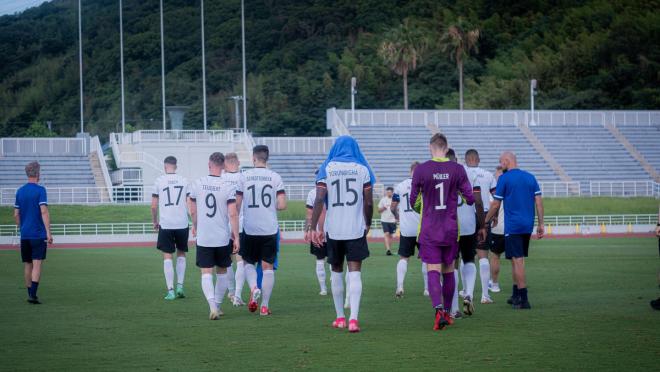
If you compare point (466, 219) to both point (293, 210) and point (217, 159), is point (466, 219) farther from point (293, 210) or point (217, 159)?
point (293, 210)

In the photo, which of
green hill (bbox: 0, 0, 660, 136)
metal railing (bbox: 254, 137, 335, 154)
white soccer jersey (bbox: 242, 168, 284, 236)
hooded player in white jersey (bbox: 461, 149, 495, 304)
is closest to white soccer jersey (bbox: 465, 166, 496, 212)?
hooded player in white jersey (bbox: 461, 149, 495, 304)

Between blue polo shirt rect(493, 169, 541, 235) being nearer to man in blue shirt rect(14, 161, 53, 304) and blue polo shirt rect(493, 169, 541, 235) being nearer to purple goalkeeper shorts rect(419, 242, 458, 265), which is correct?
purple goalkeeper shorts rect(419, 242, 458, 265)

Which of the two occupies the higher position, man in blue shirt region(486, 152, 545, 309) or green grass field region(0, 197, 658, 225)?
man in blue shirt region(486, 152, 545, 309)

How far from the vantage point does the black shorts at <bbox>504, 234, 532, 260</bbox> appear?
533 inches

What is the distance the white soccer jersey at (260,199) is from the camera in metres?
13.5

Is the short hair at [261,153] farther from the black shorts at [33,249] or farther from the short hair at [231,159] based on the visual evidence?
the black shorts at [33,249]

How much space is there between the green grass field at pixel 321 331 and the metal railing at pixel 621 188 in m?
35.2

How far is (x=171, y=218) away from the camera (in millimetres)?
16062

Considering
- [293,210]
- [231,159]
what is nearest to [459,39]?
[293,210]

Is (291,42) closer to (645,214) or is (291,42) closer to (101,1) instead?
(101,1)

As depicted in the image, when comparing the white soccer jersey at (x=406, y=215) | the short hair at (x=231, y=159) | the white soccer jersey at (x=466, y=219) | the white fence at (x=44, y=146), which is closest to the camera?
the white soccer jersey at (x=466, y=219)

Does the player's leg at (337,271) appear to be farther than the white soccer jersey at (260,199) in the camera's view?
No

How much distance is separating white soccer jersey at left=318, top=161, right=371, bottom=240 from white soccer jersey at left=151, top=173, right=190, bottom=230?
500 centimetres

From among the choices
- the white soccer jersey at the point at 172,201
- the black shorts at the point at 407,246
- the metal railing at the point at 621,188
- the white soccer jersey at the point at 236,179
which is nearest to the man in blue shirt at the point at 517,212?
the black shorts at the point at 407,246
